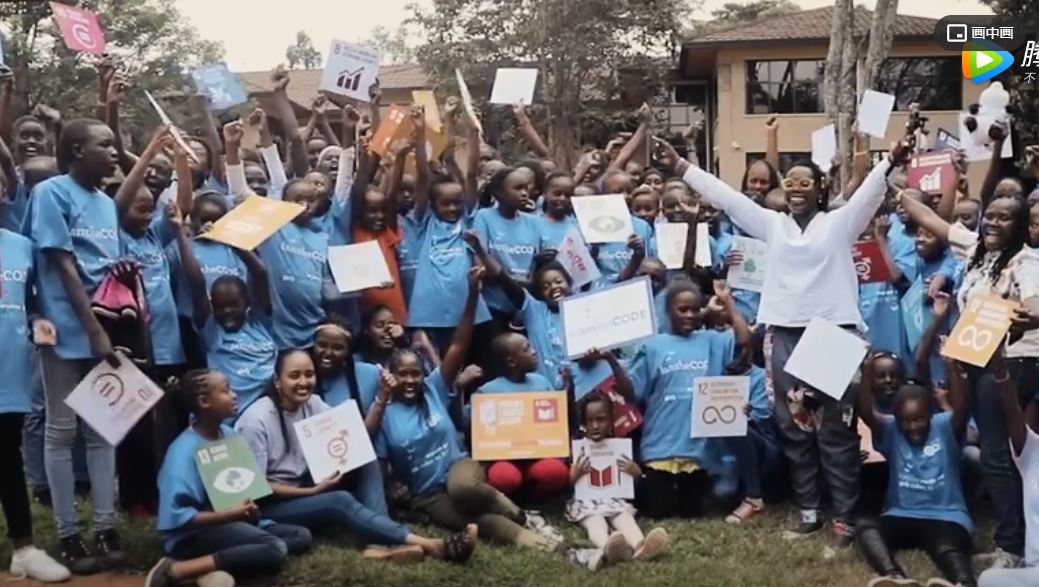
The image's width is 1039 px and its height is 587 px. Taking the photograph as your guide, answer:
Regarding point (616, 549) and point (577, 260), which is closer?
point (616, 549)

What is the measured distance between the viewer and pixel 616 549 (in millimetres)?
5379

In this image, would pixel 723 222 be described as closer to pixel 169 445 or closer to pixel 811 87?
pixel 169 445

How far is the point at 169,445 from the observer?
5.86 m

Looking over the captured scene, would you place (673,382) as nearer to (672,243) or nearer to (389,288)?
(672,243)

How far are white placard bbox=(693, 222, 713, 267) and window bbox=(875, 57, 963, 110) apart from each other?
23.8m

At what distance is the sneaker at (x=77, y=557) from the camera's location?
5262 millimetres

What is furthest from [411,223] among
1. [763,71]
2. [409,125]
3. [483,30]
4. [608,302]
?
[763,71]

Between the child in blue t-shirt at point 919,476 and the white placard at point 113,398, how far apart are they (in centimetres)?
340

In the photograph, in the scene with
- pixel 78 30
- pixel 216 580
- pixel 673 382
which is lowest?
pixel 216 580

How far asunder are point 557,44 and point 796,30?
7235 millimetres

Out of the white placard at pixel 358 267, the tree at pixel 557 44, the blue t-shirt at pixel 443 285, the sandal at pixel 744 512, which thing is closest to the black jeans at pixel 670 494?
the sandal at pixel 744 512

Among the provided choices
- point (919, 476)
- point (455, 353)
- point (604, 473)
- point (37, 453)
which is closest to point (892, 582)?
point (919, 476)

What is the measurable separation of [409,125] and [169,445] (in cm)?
229

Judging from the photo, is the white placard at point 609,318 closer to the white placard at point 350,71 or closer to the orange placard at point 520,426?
the orange placard at point 520,426
